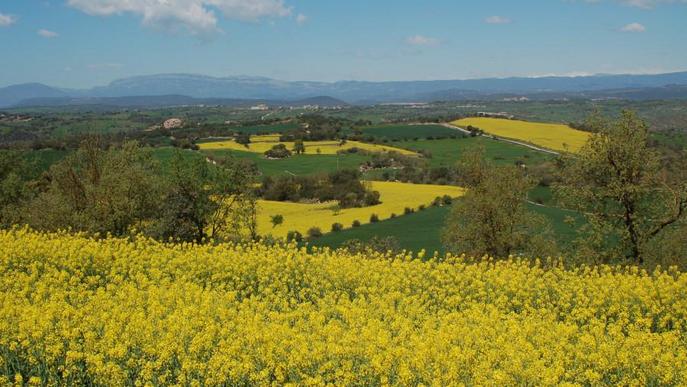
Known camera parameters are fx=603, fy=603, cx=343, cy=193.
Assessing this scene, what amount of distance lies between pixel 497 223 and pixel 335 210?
29135mm

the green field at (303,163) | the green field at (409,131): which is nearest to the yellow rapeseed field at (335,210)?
the green field at (303,163)

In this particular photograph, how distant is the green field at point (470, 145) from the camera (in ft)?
281

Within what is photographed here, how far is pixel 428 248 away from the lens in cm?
3750

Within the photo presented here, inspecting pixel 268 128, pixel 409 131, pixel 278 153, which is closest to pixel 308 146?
pixel 278 153

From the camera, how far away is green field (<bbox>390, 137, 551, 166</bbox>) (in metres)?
85.7

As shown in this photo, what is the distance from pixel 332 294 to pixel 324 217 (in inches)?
1400

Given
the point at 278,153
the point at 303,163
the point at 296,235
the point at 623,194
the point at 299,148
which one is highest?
the point at 623,194

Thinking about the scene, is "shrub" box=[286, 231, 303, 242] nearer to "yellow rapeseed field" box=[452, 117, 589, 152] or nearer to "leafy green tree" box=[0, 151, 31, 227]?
"leafy green tree" box=[0, 151, 31, 227]

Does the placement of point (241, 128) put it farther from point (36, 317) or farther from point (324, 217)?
point (36, 317)

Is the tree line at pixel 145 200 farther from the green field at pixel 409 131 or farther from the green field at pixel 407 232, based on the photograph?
the green field at pixel 409 131

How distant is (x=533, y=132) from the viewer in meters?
118

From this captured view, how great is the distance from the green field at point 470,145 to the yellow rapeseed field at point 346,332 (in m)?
66.7

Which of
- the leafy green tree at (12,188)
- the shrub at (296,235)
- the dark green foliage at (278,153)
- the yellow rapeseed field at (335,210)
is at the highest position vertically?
the leafy green tree at (12,188)

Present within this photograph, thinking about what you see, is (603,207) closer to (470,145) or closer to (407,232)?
(407,232)
